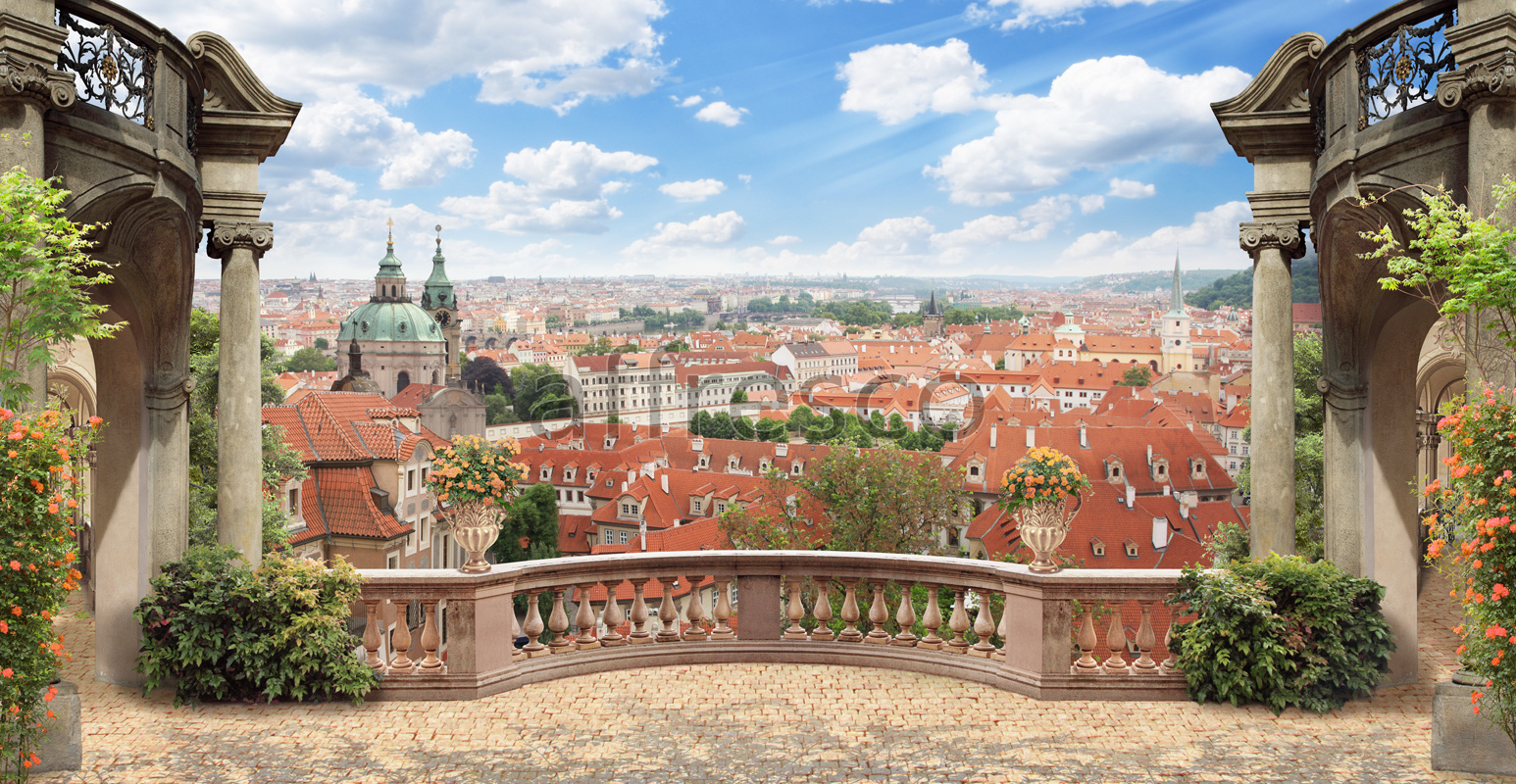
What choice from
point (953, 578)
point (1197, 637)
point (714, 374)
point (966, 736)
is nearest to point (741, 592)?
point (953, 578)

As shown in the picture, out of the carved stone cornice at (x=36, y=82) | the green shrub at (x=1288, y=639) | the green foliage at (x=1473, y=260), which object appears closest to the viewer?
the green foliage at (x=1473, y=260)

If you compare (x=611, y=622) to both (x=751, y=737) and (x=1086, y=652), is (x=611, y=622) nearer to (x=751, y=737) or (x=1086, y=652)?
(x=751, y=737)

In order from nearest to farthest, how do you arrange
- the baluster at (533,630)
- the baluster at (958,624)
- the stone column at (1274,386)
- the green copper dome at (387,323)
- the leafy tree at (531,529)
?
the baluster at (533,630), the baluster at (958,624), the stone column at (1274,386), the leafy tree at (531,529), the green copper dome at (387,323)

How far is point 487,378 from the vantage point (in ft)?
507

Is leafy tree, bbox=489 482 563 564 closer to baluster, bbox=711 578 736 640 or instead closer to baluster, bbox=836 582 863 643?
baluster, bbox=711 578 736 640

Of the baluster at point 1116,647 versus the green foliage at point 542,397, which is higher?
the green foliage at point 542,397

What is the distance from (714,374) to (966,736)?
523 ft

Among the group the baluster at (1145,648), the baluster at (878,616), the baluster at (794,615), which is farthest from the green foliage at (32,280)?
the baluster at (1145,648)

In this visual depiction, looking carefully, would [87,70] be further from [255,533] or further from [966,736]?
[966,736]

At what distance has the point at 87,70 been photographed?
6980mm

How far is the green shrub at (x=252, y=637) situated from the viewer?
7.76 m

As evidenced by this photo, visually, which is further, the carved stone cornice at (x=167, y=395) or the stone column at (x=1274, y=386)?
the stone column at (x=1274, y=386)

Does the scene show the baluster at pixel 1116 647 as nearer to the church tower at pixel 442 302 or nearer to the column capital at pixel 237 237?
the column capital at pixel 237 237

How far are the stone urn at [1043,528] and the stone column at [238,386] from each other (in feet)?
20.2
